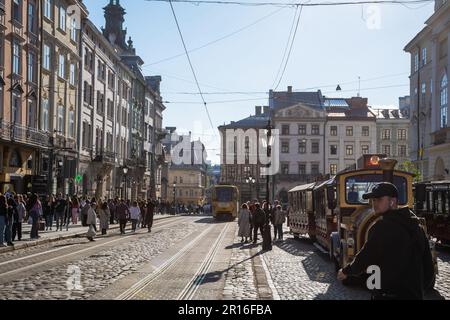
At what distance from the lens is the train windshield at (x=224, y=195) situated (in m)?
54.5

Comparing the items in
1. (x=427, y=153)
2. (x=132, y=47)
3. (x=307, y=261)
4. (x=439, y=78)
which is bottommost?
(x=307, y=261)

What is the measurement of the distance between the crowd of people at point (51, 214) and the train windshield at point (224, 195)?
529 inches

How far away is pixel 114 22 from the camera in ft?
240

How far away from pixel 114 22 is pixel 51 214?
46.5m

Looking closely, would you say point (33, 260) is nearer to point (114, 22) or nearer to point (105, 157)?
point (105, 157)

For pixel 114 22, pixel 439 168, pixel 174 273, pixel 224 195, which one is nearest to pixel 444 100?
pixel 439 168

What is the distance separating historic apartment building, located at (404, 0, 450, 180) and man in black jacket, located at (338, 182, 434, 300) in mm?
39271

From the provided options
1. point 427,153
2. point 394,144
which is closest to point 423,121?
point 427,153

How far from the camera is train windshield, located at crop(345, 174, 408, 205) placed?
48.5 ft

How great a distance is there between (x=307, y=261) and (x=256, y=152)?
82.0 metres

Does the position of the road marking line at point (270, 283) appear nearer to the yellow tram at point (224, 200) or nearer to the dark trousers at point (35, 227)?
the dark trousers at point (35, 227)

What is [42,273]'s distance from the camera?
13.4m
